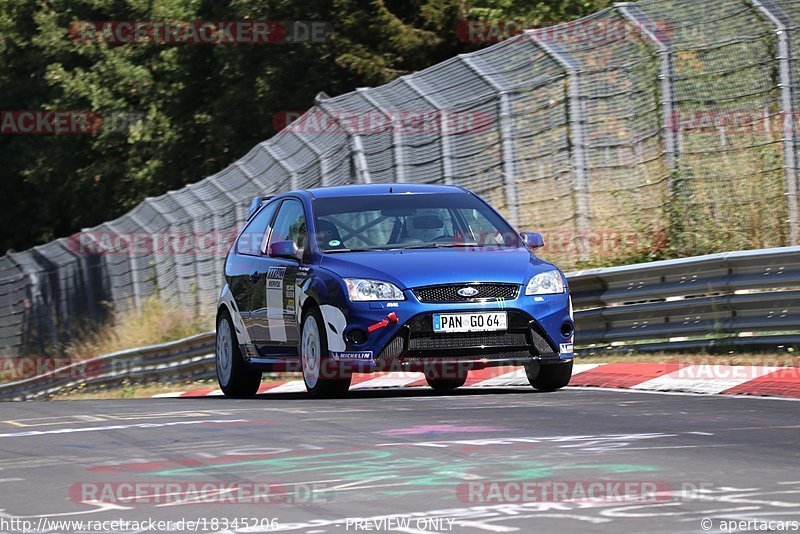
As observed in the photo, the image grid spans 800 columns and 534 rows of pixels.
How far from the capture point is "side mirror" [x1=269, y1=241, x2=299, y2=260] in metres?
12.2

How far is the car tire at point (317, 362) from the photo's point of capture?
38.2ft

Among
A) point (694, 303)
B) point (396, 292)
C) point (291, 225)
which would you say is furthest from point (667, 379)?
point (291, 225)

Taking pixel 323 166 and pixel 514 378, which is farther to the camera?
pixel 323 166

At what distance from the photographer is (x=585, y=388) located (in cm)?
1234

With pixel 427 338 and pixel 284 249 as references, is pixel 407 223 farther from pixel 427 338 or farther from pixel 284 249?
pixel 427 338

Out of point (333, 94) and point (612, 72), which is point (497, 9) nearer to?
point (333, 94)

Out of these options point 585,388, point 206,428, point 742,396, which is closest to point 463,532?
point 206,428

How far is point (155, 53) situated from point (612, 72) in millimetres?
31766

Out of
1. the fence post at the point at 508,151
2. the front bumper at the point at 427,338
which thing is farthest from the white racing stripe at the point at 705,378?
the fence post at the point at 508,151

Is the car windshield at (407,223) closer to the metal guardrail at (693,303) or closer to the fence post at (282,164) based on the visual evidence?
the metal guardrail at (693,303)

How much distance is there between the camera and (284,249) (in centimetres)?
1226

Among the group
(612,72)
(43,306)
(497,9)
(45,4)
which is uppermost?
(45,4)

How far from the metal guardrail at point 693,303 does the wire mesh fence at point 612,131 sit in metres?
1.84

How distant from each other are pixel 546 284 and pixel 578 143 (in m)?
5.87
